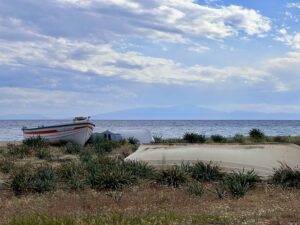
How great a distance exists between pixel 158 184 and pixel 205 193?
1.64 meters

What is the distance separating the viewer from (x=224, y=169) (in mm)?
14023

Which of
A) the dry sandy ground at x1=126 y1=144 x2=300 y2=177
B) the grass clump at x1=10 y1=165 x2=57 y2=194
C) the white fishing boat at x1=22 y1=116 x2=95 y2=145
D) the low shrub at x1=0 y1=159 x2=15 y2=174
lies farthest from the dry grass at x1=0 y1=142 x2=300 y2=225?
the white fishing boat at x1=22 y1=116 x2=95 y2=145

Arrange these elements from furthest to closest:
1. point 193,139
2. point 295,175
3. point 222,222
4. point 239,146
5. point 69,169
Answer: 1. point 193,139
2. point 239,146
3. point 69,169
4. point 295,175
5. point 222,222

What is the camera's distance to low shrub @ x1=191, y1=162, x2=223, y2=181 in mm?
13398

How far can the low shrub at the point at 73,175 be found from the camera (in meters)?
12.2

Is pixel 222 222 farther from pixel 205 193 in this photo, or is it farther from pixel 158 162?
pixel 158 162

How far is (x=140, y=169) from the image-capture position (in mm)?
13609

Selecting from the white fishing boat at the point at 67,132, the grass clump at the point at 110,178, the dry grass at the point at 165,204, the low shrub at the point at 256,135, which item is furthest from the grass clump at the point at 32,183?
the low shrub at the point at 256,135

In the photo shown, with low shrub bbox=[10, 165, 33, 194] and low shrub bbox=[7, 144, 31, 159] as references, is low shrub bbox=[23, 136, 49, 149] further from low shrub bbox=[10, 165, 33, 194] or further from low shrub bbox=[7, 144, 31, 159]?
low shrub bbox=[10, 165, 33, 194]

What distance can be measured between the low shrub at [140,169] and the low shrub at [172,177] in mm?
409

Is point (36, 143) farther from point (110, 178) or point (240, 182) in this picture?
point (240, 182)

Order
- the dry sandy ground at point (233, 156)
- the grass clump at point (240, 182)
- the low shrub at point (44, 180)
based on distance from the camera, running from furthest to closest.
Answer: the dry sandy ground at point (233, 156) → the low shrub at point (44, 180) → the grass clump at point (240, 182)

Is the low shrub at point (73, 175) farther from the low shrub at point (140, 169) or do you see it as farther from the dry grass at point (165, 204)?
the low shrub at point (140, 169)

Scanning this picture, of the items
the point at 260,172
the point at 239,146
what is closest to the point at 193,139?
the point at 239,146
